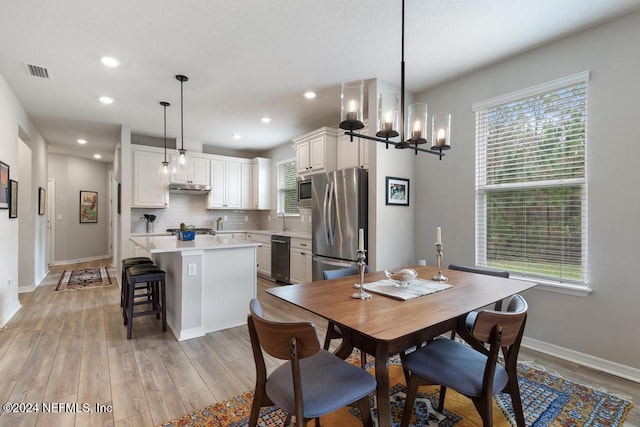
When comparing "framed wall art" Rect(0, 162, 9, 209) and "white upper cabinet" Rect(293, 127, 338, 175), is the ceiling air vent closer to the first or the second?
"framed wall art" Rect(0, 162, 9, 209)

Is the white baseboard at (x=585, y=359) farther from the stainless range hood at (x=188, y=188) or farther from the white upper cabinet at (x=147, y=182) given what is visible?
the white upper cabinet at (x=147, y=182)

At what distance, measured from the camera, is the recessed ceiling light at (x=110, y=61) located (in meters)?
2.96

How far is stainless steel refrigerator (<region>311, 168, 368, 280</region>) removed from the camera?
361 centimetres

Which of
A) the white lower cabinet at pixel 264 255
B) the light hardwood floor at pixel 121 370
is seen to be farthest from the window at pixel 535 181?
the white lower cabinet at pixel 264 255

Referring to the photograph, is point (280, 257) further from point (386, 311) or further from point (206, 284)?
point (386, 311)

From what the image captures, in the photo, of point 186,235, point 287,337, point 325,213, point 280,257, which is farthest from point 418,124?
point 280,257

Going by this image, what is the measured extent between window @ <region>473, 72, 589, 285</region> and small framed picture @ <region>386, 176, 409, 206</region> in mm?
799

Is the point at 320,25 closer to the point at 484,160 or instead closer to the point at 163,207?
the point at 484,160

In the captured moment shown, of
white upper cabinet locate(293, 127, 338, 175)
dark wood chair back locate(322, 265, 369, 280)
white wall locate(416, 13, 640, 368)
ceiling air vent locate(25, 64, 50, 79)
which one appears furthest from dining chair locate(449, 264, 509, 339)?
ceiling air vent locate(25, 64, 50, 79)

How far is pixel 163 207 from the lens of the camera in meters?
5.75

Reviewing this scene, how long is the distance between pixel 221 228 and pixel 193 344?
13.1 ft

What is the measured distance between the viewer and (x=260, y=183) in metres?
6.68

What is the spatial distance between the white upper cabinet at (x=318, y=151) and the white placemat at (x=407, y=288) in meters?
2.61

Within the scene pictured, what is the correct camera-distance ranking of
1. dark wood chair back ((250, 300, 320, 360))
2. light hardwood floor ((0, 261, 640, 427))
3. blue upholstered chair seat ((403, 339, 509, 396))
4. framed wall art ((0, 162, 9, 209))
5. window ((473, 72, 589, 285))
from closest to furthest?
dark wood chair back ((250, 300, 320, 360))
blue upholstered chair seat ((403, 339, 509, 396))
light hardwood floor ((0, 261, 640, 427))
window ((473, 72, 589, 285))
framed wall art ((0, 162, 9, 209))
